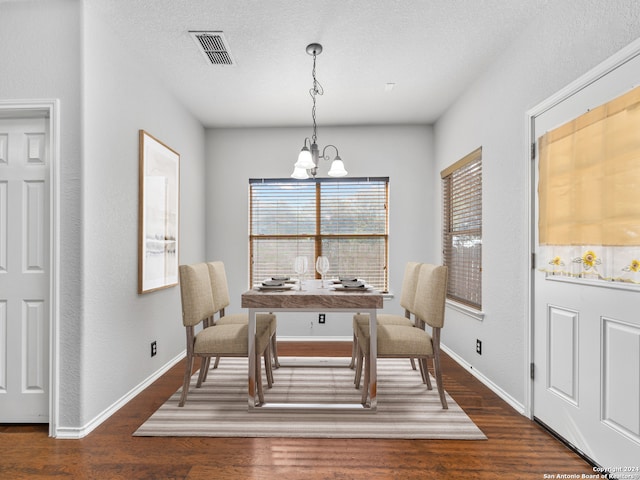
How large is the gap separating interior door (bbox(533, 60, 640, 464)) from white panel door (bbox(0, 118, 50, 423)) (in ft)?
9.87

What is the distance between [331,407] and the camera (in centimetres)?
234

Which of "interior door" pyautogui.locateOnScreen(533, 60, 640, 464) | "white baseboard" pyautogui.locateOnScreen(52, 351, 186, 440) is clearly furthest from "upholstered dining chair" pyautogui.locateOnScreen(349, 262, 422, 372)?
"white baseboard" pyautogui.locateOnScreen(52, 351, 186, 440)

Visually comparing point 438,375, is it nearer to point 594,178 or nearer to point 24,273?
point 594,178

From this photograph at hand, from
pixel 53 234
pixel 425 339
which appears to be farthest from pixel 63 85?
pixel 425 339

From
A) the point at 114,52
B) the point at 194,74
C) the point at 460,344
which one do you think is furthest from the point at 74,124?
the point at 460,344

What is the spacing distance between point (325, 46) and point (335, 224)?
7.02 ft

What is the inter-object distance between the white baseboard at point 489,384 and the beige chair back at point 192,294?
2236 mm

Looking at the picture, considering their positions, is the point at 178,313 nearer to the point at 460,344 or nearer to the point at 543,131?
the point at 460,344

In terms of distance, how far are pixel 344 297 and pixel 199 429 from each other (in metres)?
1.18

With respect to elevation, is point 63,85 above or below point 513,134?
above

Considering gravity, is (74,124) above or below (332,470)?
above

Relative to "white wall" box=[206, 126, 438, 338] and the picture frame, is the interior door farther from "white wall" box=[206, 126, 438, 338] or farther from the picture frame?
the picture frame

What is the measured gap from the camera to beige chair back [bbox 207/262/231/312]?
10.0ft

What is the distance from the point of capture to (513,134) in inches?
99.2
